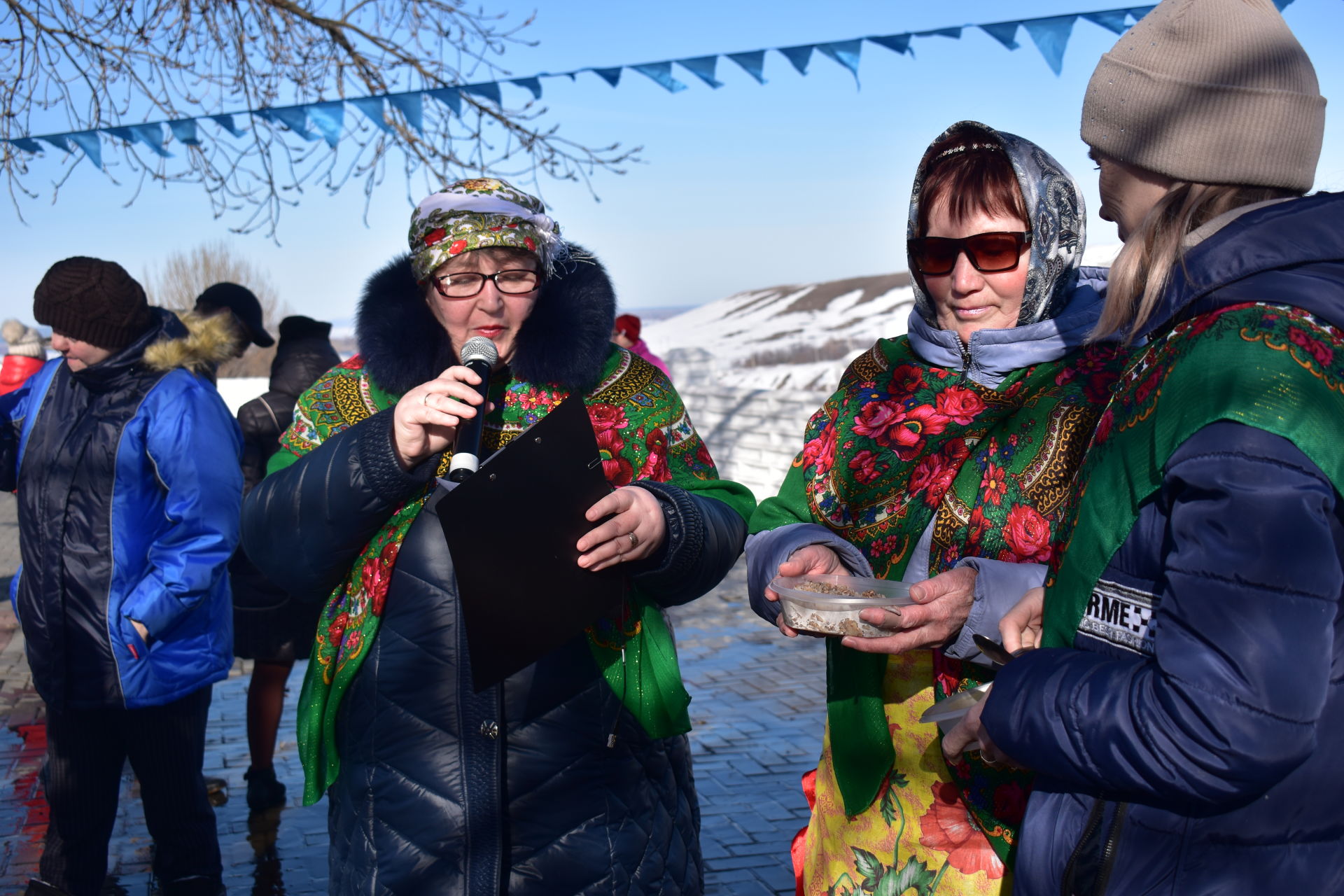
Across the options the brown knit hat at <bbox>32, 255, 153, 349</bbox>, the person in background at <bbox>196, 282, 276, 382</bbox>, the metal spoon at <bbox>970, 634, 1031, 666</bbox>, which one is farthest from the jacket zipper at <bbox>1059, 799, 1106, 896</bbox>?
the person in background at <bbox>196, 282, 276, 382</bbox>

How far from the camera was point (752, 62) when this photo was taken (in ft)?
22.6

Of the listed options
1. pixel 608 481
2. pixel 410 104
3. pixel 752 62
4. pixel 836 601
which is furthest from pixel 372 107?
pixel 836 601

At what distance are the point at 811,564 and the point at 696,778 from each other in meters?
3.47

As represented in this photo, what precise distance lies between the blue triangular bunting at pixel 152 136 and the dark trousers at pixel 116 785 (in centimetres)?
491

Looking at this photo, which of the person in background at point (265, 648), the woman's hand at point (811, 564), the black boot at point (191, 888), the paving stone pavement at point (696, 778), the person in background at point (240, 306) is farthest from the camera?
the person in background at point (240, 306)

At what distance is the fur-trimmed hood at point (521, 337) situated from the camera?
274 cm

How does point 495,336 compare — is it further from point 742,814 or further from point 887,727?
point 742,814

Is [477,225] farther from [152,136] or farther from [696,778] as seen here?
[152,136]

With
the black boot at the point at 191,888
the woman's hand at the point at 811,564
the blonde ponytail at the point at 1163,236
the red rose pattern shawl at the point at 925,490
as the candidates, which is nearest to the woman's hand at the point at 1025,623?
the red rose pattern shawl at the point at 925,490

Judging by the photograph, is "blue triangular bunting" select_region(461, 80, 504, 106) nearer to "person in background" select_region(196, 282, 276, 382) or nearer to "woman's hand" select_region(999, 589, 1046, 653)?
"person in background" select_region(196, 282, 276, 382)

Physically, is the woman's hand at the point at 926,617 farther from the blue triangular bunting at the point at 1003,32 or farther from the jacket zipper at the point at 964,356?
the blue triangular bunting at the point at 1003,32

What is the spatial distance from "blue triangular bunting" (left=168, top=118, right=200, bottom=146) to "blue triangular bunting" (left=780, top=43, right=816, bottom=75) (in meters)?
3.82

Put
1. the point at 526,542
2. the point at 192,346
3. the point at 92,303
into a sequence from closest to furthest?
the point at 526,542
the point at 92,303
the point at 192,346

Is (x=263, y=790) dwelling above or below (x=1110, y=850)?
below
